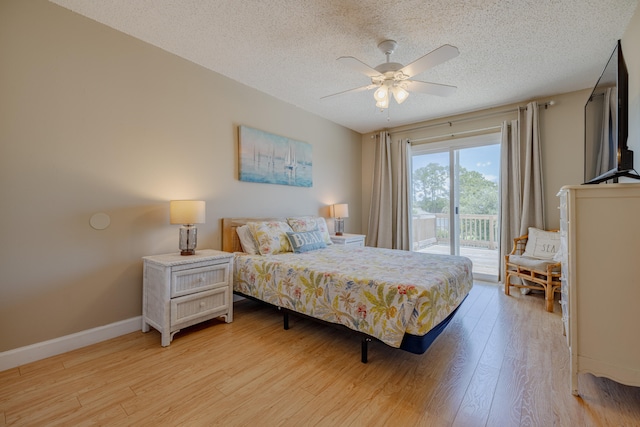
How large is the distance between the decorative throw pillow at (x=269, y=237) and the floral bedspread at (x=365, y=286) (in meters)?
0.14

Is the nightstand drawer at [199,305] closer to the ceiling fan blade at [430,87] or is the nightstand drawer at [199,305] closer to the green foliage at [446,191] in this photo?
the ceiling fan blade at [430,87]

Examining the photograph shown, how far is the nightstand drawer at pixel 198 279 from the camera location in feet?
7.42

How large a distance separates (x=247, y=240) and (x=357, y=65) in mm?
2080

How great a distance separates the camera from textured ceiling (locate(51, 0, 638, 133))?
2062 millimetres

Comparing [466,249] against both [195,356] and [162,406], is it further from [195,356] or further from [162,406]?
[162,406]

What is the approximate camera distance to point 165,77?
8.80ft

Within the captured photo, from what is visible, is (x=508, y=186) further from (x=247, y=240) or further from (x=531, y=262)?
(x=247, y=240)

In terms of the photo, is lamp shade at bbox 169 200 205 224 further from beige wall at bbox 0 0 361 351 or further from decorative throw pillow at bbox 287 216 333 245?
decorative throw pillow at bbox 287 216 333 245

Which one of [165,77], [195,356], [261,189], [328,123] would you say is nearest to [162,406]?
[195,356]

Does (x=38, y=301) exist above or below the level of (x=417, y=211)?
below

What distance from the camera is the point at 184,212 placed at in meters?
→ 2.46

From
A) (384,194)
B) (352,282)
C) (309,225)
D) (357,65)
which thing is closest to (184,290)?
(352,282)

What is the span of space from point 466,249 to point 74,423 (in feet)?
16.2

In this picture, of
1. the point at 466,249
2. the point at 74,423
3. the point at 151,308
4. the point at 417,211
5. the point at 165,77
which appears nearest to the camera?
the point at 74,423
